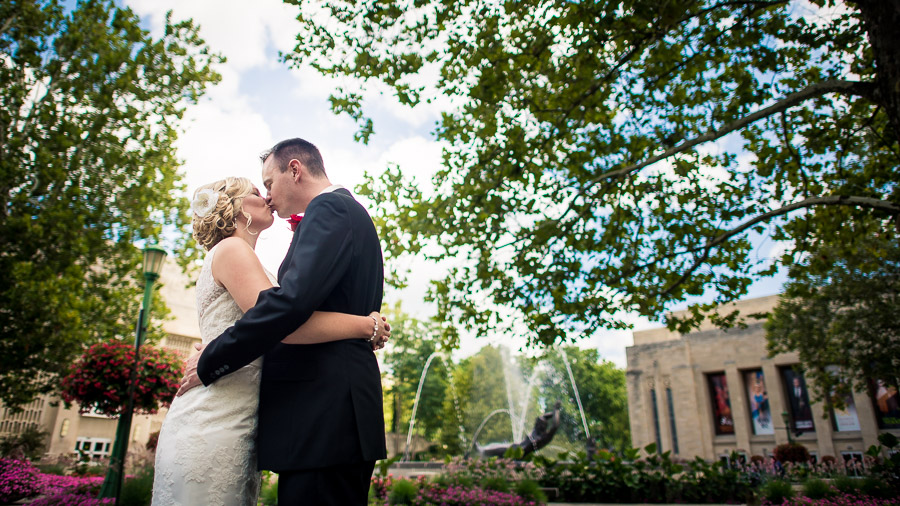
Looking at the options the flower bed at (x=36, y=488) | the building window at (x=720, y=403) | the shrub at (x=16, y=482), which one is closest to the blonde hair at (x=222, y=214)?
the flower bed at (x=36, y=488)

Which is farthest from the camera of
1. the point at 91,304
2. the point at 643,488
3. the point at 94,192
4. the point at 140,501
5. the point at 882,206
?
the point at 94,192

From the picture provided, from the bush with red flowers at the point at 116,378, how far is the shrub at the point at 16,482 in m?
1.56

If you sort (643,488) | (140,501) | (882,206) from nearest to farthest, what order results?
(882,206), (140,501), (643,488)

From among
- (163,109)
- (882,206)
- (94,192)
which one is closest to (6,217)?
(94,192)

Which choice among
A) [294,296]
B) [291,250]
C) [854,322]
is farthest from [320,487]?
[854,322]

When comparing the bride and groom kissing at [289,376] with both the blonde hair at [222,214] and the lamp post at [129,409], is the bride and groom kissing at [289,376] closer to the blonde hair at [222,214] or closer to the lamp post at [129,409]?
the blonde hair at [222,214]

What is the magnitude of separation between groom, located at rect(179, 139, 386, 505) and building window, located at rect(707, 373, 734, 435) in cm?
4010

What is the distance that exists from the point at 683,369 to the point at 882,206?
34.5m

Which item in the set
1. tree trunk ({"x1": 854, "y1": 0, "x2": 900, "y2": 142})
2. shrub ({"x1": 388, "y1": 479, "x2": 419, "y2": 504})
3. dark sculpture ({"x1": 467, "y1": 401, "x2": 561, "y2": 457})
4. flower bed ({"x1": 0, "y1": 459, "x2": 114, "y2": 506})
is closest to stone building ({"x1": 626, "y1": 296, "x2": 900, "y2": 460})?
dark sculpture ({"x1": 467, "y1": 401, "x2": 561, "y2": 457})

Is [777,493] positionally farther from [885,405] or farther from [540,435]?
[885,405]

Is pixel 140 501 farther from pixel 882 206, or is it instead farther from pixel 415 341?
pixel 415 341

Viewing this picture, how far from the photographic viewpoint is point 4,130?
14.1m

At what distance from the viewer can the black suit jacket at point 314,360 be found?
5.78 feet

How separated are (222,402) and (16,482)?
11419mm
